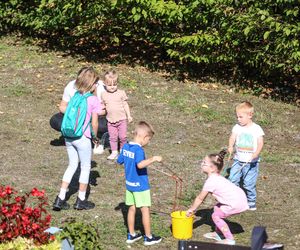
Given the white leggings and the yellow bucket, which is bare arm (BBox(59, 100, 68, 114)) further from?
the yellow bucket

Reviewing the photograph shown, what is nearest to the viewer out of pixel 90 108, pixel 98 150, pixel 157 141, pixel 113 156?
pixel 90 108

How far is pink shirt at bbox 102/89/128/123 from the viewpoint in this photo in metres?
10.7

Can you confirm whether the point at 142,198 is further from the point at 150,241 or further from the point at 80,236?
the point at 80,236

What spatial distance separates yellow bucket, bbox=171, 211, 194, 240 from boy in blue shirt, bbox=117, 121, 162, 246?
0.22 m

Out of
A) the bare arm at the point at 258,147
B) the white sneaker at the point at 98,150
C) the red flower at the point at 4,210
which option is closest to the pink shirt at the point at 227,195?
the bare arm at the point at 258,147

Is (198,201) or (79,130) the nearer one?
(198,201)

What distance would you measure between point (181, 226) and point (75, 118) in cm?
176

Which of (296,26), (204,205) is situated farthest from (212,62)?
(204,205)

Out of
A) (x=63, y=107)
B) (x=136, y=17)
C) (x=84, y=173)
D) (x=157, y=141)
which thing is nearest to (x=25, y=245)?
(x=84, y=173)

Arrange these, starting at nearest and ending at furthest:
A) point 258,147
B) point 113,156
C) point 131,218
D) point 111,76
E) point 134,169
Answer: point 134,169 < point 131,218 < point 258,147 < point 111,76 < point 113,156

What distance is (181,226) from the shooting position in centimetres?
800

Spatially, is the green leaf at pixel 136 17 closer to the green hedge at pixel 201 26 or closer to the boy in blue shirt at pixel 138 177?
the green hedge at pixel 201 26

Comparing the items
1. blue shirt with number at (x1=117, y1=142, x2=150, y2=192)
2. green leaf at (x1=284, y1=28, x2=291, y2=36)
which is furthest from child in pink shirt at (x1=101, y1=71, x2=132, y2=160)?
green leaf at (x1=284, y1=28, x2=291, y2=36)

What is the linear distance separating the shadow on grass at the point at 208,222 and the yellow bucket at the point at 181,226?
495mm
